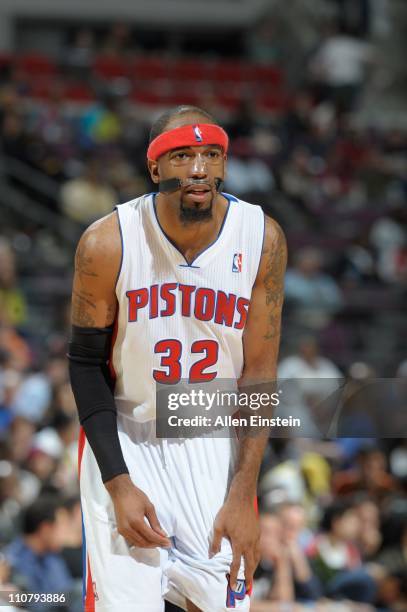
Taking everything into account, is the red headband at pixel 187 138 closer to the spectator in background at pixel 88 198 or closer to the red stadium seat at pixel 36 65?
the spectator in background at pixel 88 198

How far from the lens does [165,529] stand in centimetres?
338

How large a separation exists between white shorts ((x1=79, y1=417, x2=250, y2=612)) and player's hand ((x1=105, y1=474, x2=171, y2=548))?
73 mm

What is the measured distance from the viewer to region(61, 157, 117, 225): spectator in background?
11047 millimetres

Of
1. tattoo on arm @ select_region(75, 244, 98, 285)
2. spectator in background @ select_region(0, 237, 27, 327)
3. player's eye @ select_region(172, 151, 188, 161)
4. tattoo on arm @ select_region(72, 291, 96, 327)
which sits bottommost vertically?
tattoo on arm @ select_region(72, 291, 96, 327)

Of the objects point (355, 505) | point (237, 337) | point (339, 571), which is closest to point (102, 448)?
point (237, 337)

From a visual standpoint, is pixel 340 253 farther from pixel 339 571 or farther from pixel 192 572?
pixel 192 572

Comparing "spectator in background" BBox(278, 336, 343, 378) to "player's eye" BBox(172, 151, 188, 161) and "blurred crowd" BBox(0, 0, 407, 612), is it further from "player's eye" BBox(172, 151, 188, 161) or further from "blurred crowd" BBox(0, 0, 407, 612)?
"player's eye" BBox(172, 151, 188, 161)

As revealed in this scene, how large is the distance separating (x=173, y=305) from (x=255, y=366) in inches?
13.9

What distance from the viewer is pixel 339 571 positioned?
6.95 metres

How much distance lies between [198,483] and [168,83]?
1359 cm

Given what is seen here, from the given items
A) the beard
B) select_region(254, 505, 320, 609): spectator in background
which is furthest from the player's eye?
select_region(254, 505, 320, 609): spectator in background

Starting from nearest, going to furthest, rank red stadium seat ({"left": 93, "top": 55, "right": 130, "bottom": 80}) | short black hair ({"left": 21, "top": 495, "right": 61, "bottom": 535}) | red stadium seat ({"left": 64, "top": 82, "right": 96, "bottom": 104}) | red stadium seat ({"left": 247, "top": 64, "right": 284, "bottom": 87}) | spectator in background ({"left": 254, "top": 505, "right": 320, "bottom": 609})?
1. short black hair ({"left": 21, "top": 495, "right": 61, "bottom": 535})
2. spectator in background ({"left": 254, "top": 505, "right": 320, "bottom": 609})
3. red stadium seat ({"left": 64, "top": 82, "right": 96, "bottom": 104})
4. red stadium seat ({"left": 93, "top": 55, "right": 130, "bottom": 80})
5. red stadium seat ({"left": 247, "top": 64, "right": 284, "bottom": 87})

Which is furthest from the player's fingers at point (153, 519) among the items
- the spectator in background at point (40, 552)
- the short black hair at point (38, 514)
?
the short black hair at point (38, 514)

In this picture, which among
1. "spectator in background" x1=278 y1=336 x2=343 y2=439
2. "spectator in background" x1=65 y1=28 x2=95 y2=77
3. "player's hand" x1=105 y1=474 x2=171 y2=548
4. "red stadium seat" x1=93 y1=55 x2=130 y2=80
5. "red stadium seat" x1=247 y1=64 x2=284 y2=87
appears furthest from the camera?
"red stadium seat" x1=247 y1=64 x2=284 y2=87
